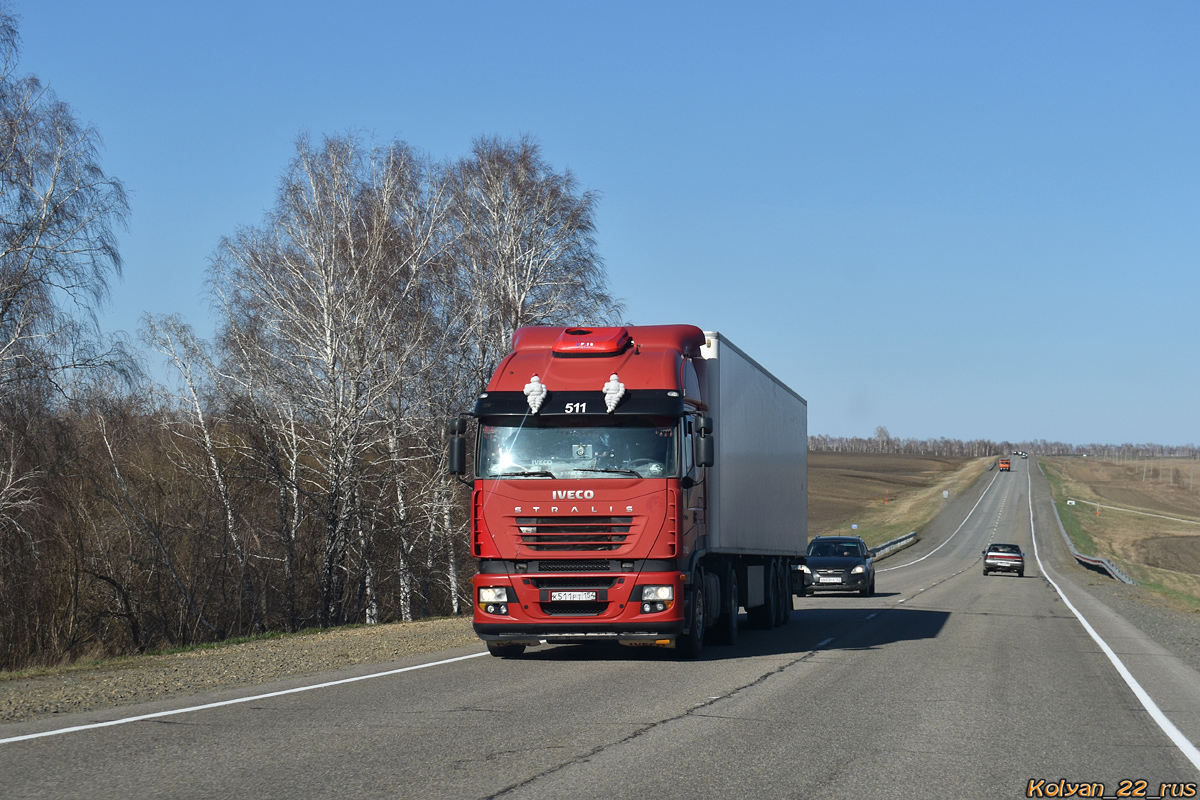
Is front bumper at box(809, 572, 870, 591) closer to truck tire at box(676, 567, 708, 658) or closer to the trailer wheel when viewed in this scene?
the trailer wheel

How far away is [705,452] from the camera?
12.9 meters

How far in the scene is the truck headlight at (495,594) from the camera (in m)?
12.8

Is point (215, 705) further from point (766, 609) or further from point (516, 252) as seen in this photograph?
point (516, 252)

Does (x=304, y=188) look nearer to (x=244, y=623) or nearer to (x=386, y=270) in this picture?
(x=386, y=270)

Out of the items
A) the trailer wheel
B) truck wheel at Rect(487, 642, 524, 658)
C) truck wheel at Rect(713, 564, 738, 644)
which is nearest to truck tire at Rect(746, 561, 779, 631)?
the trailer wheel

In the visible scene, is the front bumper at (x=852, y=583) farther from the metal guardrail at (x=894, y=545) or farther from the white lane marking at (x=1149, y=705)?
the metal guardrail at (x=894, y=545)

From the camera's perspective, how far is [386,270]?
2638cm

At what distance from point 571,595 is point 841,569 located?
19.8m

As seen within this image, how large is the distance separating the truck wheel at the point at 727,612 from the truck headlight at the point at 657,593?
2977mm

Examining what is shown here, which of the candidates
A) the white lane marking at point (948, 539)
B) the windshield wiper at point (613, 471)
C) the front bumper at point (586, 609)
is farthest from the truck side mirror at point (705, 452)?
the white lane marking at point (948, 539)

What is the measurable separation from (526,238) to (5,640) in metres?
17.0

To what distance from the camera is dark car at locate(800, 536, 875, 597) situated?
102 ft

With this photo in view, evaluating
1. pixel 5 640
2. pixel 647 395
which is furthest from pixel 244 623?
pixel 647 395

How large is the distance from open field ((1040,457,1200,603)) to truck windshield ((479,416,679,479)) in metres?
27.1
